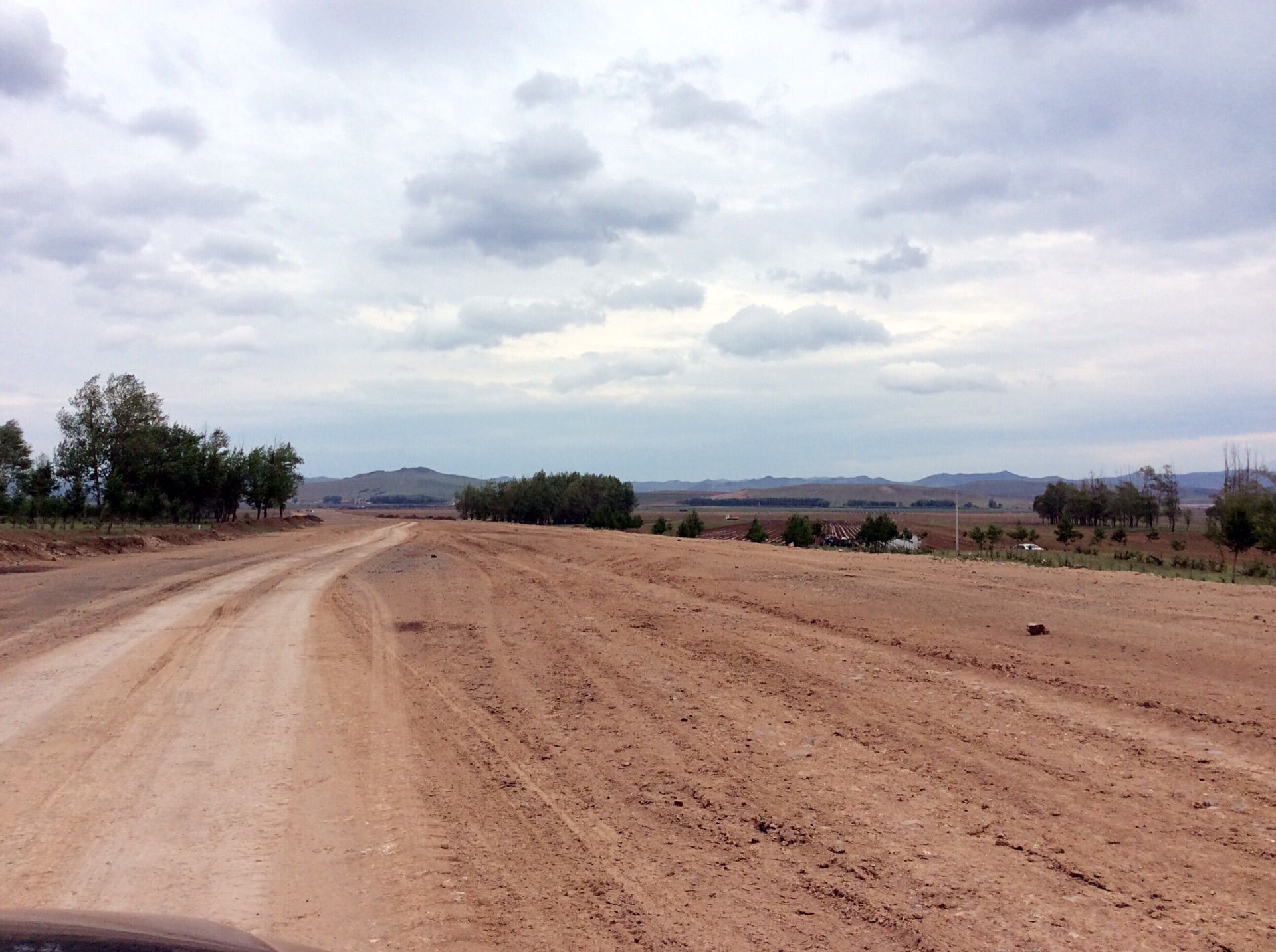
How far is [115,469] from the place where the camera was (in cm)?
5719

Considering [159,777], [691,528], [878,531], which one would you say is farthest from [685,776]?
[691,528]

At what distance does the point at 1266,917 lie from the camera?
4.44m

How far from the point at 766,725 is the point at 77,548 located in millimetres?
34951

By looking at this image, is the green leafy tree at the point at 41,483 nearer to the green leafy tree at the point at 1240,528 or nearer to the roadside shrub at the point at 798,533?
the roadside shrub at the point at 798,533

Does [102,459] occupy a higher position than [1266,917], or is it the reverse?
[102,459]

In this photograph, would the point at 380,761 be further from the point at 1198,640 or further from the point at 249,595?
the point at 249,595

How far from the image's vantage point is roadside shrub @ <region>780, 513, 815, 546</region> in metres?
50.5

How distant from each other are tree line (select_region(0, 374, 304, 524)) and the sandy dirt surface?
4555 centimetres

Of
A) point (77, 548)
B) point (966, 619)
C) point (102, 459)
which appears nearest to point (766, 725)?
point (966, 619)

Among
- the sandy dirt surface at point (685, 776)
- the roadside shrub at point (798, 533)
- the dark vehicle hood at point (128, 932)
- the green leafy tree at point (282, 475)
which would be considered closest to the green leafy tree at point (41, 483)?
the green leafy tree at point (282, 475)

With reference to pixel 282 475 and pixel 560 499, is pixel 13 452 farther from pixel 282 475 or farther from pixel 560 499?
pixel 560 499

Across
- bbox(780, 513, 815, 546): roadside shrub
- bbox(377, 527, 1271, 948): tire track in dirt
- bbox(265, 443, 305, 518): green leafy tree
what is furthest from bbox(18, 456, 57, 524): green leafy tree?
bbox(377, 527, 1271, 948): tire track in dirt

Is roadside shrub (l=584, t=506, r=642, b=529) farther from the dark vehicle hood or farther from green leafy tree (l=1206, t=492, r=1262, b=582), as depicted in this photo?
the dark vehicle hood

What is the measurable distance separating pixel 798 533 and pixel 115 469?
43.2m
